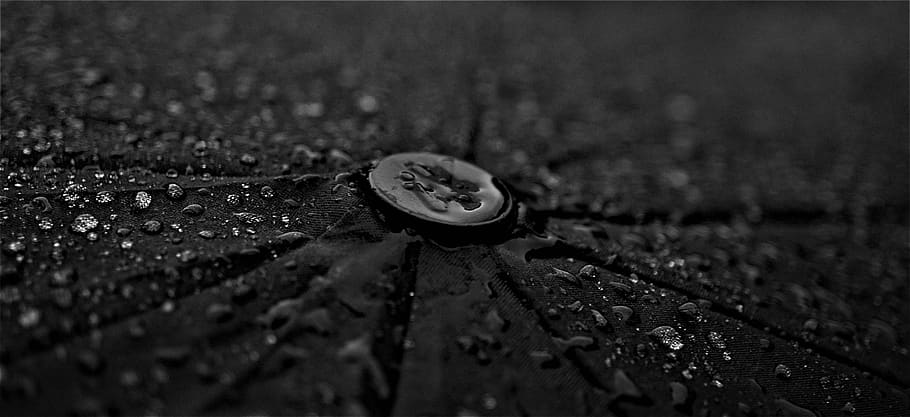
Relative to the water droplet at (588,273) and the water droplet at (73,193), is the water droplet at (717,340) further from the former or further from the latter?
the water droplet at (73,193)

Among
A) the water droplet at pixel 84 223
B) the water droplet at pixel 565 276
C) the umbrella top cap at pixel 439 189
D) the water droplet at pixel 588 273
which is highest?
the umbrella top cap at pixel 439 189

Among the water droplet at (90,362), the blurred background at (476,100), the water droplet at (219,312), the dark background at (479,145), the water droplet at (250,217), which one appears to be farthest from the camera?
the blurred background at (476,100)

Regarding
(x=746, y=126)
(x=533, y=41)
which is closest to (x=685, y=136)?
(x=746, y=126)

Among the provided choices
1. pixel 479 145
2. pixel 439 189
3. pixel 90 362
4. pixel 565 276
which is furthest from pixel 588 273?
pixel 90 362

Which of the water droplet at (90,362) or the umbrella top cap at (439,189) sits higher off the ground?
the umbrella top cap at (439,189)

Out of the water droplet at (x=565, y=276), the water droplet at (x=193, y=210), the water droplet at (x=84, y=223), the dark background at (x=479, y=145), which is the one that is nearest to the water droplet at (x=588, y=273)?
the water droplet at (x=565, y=276)

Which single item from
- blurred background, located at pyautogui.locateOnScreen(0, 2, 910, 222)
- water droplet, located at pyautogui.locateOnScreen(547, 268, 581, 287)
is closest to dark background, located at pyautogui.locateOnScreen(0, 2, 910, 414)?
blurred background, located at pyautogui.locateOnScreen(0, 2, 910, 222)

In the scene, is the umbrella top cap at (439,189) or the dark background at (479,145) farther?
the umbrella top cap at (439,189)

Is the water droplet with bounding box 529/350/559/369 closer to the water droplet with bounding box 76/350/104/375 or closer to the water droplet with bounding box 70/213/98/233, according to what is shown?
the water droplet with bounding box 76/350/104/375
